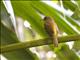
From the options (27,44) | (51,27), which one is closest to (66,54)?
(27,44)

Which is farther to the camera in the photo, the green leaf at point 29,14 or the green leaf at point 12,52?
the green leaf at point 29,14

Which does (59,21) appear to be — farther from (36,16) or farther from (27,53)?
A: (27,53)

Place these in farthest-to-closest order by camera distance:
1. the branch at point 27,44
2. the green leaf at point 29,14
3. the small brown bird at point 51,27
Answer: the small brown bird at point 51,27 < the green leaf at point 29,14 < the branch at point 27,44

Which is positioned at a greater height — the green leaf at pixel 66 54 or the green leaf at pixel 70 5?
the green leaf at pixel 70 5

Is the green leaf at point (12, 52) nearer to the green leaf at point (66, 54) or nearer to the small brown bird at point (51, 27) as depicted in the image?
the green leaf at point (66, 54)

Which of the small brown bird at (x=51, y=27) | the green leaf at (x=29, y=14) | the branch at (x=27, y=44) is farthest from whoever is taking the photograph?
the small brown bird at (x=51, y=27)

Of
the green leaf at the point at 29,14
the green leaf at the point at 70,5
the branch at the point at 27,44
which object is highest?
the green leaf at the point at 70,5

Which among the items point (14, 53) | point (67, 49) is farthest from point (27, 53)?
point (67, 49)

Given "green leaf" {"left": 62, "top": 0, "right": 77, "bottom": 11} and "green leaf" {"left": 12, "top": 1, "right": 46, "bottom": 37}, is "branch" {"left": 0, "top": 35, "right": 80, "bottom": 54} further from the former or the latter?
"green leaf" {"left": 62, "top": 0, "right": 77, "bottom": 11}

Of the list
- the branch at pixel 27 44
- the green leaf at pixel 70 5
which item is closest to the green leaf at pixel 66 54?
the branch at pixel 27 44

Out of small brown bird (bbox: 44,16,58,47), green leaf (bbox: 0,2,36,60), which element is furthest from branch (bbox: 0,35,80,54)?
small brown bird (bbox: 44,16,58,47)

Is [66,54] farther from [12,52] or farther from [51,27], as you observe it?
[51,27]
